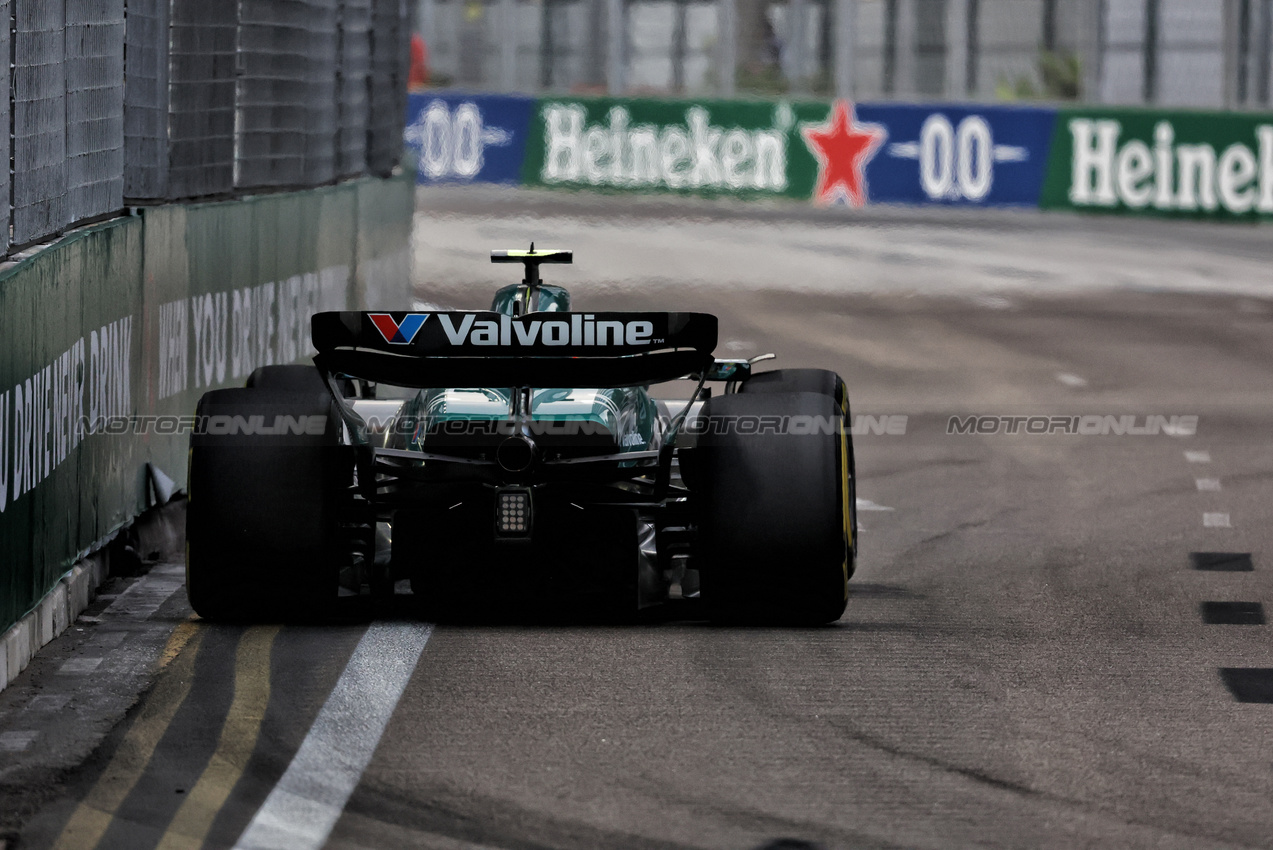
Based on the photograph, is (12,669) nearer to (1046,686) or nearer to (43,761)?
(43,761)

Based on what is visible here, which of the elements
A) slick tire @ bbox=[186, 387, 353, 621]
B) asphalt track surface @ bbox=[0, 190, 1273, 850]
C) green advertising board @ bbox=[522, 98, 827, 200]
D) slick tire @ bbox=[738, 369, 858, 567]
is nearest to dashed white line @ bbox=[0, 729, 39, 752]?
asphalt track surface @ bbox=[0, 190, 1273, 850]

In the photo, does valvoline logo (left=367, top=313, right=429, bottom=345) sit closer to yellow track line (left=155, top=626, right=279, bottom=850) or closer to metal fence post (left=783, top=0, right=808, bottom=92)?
yellow track line (left=155, top=626, right=279, bottom=850)

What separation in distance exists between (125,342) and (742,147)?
22.6 metres

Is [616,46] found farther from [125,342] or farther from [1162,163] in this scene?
[125,342]

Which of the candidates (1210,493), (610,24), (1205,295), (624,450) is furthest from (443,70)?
(624,450)

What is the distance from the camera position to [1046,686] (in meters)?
7.01

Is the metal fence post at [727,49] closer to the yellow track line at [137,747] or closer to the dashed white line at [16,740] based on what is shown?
the yellow track line at [137,747]

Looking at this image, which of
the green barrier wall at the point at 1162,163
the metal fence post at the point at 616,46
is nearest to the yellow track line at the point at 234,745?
the green barrier wall at the point at 1162,163

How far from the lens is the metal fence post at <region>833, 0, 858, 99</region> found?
30547 mm

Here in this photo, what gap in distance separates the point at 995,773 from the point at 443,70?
2839 centimetres

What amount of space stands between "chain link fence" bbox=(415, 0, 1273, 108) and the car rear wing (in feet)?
71.4

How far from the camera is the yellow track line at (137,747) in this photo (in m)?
5.45

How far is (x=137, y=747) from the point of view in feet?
20.4

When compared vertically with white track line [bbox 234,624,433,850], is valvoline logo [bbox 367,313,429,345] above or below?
above
